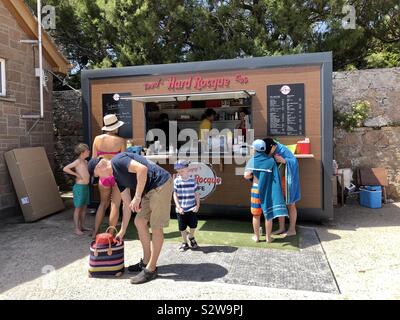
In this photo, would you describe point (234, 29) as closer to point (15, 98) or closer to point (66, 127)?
point (66, 127)

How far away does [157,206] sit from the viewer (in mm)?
3658

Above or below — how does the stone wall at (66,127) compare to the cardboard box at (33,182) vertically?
above

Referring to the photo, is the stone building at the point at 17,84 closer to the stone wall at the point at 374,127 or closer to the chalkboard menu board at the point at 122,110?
the chalkboard menu board at the point at 122,110

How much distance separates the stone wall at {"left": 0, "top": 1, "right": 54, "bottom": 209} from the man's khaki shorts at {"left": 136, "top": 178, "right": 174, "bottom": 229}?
4181 millimetres

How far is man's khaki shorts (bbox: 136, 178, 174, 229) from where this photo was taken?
3646mm

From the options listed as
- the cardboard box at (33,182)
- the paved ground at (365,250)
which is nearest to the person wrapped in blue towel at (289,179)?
the paved ground at (365,250)

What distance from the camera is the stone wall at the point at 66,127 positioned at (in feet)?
32.0

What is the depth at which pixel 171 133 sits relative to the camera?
7.71m

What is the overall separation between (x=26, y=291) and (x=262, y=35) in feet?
27.9

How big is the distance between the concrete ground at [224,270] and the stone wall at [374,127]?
95.9 inches

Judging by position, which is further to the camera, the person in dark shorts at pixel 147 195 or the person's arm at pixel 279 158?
the person's arm at pixel 279 158

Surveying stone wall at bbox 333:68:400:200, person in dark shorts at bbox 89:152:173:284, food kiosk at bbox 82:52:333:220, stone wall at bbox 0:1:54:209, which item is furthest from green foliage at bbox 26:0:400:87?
person in dark shorts at bbox 89:152:173:284

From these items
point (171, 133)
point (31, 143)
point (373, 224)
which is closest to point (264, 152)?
point (373, 224)
